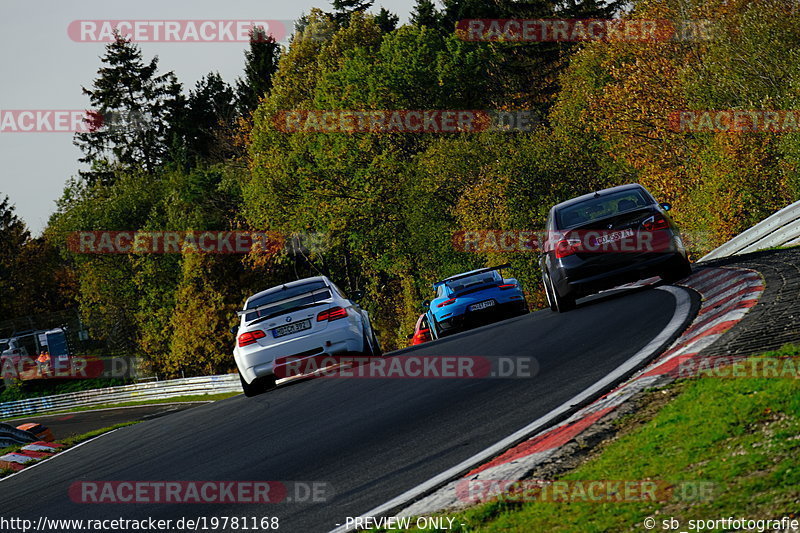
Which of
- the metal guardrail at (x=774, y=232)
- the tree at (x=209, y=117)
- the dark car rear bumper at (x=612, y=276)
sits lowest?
the dark car rear bumper at (x=612, y=276)

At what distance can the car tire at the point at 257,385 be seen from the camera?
1445 centimetres

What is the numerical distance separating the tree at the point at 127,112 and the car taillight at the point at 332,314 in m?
72.0

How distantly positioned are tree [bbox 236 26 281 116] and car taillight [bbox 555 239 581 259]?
235 feet

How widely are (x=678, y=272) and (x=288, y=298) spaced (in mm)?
Answer: 6106

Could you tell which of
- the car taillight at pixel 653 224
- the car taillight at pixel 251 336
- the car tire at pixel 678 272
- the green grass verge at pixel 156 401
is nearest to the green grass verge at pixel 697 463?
the car taillight at pixel 653 224

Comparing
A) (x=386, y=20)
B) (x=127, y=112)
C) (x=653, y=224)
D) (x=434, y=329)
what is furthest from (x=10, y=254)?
(x=653, y=224)

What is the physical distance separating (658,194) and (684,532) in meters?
35.9

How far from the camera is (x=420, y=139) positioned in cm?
5469

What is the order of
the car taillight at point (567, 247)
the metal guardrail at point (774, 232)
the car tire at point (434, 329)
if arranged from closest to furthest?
1. the car taillight at point (567, 247)
2. the metal guardrail at point (774, 232)
3. the car tire at point (434, 329)

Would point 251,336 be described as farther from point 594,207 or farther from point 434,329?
point 434,329

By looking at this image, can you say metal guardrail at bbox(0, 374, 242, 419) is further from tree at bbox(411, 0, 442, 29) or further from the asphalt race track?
tree at bbox(411, 0, 442, 29)

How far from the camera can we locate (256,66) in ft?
275

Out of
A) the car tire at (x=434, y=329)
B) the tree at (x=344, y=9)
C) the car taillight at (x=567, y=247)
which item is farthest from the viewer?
the tree at (x=344, y=9)

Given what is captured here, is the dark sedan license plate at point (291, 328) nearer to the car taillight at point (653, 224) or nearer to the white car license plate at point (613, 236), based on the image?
the white car license plate at point (613, 236)
